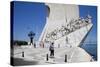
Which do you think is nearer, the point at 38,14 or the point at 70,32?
the point at 38,14

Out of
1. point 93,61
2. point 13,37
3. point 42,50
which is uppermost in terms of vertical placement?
point 13,37

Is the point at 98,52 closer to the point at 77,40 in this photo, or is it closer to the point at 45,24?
the point at 77,40

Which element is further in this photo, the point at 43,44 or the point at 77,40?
the point at 77,40

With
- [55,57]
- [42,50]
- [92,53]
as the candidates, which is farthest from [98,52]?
[42,50]

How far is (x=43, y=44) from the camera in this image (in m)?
2.14

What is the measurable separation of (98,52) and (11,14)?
1092 millimetres

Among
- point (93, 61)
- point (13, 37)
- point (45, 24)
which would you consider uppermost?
point (45, 24)

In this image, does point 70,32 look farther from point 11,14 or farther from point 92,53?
point 11,14

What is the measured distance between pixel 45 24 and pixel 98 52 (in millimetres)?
728

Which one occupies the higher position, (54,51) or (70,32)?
(70,32)

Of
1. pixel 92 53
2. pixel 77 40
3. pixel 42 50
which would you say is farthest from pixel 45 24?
pixel 92 53

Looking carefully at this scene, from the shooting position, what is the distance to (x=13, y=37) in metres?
2.01
